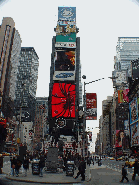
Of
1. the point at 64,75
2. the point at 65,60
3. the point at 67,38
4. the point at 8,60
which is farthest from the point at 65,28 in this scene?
the point at 8,60

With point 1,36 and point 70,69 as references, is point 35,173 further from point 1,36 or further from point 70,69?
point 1,36

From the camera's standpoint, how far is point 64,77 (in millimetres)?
71000

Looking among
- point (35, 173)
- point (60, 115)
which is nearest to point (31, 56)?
point (60, 115)

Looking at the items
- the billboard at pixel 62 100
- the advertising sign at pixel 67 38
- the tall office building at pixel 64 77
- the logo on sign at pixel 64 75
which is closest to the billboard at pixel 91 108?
the tall office building at pixel 64 77

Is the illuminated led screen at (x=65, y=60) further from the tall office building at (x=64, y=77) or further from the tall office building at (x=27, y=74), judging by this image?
the tall office building at (x=27, y=74)

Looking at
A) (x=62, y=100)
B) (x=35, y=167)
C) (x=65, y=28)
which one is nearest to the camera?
(x=35, y=167)

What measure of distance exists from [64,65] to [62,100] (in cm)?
1588

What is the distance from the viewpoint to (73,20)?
8456 cm

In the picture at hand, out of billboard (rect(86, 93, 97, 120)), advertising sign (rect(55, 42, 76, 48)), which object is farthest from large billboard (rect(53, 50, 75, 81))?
billboard (rect(86, 93, 97, 120))

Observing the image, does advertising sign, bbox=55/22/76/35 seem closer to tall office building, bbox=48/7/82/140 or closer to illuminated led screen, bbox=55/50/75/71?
tall office building, bbox=48/7/82/140

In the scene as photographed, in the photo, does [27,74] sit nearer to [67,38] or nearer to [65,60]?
[67,38]

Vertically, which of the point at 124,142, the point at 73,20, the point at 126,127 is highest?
the point at 73,20

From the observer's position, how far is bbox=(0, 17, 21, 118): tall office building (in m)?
132

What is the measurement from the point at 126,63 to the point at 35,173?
534 feet
